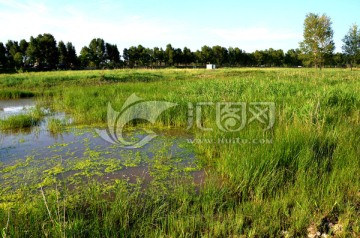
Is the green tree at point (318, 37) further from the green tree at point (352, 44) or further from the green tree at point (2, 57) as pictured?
the green tree at point (2, 57)

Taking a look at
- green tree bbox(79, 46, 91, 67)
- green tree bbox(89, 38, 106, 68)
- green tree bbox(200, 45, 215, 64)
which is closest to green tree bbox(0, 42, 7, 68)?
green tree bbox(79, 46, 91, 67)

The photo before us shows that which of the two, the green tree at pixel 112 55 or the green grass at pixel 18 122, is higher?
the green tree at pixel 112 55

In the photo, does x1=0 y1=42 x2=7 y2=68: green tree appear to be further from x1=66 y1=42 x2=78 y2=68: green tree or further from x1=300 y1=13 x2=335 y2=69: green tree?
x1=300 y1=13 x2=335 y2=69: green tree

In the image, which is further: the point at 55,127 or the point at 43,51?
the point at 43,51

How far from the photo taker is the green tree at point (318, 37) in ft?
115

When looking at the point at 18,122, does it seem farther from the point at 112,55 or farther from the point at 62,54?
the point at 112,55

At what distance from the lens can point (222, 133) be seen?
15.7ft

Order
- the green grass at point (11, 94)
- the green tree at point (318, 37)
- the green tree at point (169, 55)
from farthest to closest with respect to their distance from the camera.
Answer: the green tree at point (169, 55), the green tree at point (318, 37), the green grass at point (11, 94)

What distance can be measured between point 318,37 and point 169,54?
3811 centimetres

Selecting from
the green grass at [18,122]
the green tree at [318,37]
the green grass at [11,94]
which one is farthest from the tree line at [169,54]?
the green grass at [18,122]

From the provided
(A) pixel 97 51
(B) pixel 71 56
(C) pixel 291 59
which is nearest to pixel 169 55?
(A) pixel 97 51

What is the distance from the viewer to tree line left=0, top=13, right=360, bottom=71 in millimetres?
35562

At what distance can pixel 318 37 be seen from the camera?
116 ft

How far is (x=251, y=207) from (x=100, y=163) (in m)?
2.79
